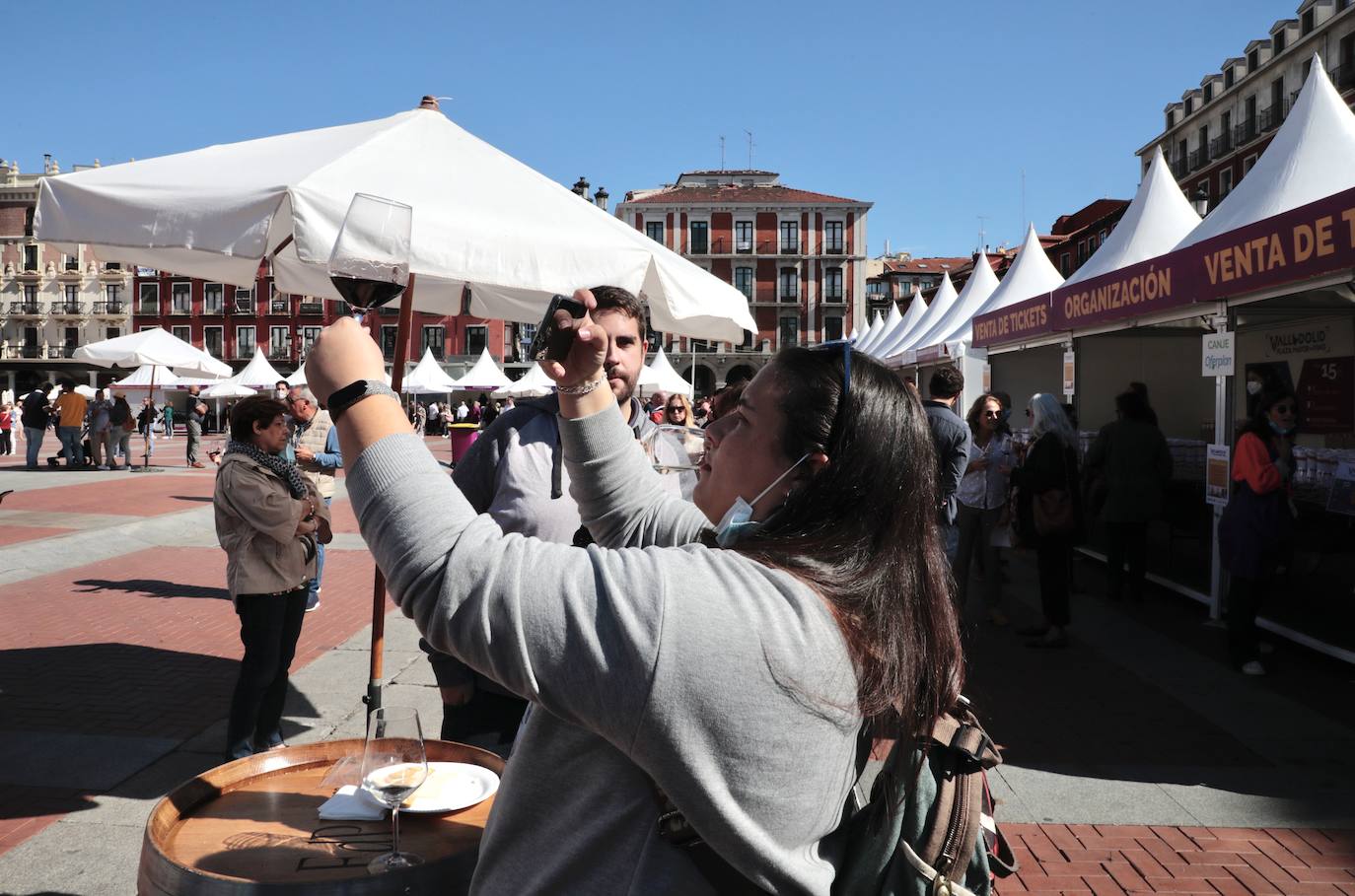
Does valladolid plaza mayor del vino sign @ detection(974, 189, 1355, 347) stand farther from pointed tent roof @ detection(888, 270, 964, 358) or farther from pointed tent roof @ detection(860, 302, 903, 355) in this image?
pointed tent roof @ detection(860, 302, 903, 355)

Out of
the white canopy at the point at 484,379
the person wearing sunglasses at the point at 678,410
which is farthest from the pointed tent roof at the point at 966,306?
the white canopy at the point at 484,379

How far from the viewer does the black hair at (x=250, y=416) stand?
4.21 m

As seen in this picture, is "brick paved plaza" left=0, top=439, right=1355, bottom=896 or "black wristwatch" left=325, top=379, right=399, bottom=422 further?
"brick paved plaza" left=0, top=439, right=1355, bottom=896

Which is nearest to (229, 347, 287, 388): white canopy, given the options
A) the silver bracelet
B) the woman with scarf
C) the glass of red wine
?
the woman with scarf

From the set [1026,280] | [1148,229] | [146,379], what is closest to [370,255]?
[1148,229]

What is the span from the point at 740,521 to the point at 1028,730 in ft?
14.0

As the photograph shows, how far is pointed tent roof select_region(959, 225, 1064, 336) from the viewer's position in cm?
1271

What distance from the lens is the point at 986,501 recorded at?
284 inches

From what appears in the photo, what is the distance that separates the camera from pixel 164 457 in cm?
2459

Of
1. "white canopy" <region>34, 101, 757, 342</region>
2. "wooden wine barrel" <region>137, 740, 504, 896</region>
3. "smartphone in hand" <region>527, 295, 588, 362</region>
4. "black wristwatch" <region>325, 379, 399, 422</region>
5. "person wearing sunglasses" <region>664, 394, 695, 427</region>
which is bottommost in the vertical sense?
"wooden wine barrel" <region>137, 740, 504, 896</region>

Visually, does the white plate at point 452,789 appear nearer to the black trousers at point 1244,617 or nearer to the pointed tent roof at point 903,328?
the black trousers at point 1244,617

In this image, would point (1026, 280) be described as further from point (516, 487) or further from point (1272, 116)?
point (1272, 116)

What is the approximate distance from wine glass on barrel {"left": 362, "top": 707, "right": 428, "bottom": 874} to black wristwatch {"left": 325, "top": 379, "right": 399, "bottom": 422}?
3.39 feet

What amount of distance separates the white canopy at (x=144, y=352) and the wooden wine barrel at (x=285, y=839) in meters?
17.1
